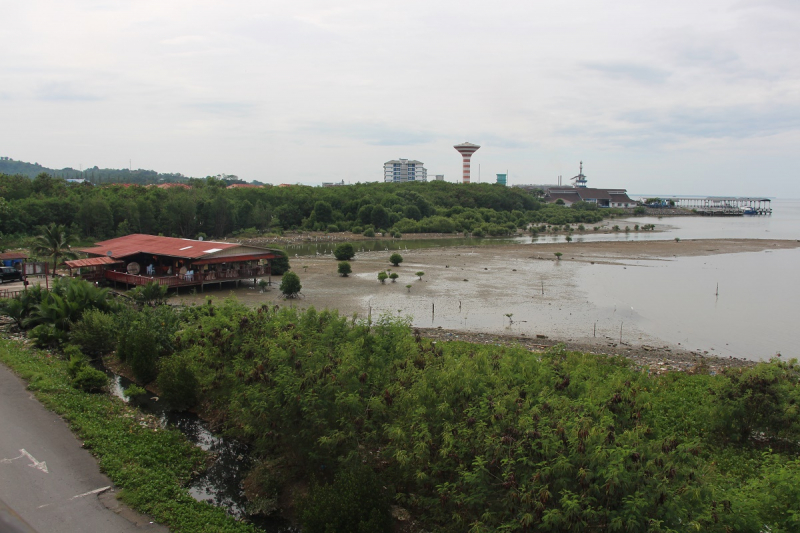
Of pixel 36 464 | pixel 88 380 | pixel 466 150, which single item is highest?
pixel 466 150

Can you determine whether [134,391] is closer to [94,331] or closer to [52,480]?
[94,331]

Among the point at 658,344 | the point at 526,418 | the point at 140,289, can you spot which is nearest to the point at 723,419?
the point at 526,418

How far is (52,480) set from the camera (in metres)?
11.9

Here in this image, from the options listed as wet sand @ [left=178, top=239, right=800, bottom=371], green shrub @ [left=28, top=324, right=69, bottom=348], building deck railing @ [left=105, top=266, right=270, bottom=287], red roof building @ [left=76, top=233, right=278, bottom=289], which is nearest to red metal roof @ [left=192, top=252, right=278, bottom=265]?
red roof building @ [left=76, top=233, right=278, bottom=289]

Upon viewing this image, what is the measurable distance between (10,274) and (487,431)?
34.3 metres

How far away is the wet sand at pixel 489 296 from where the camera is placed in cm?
2561

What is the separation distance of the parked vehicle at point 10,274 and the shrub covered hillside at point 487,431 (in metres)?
22.8

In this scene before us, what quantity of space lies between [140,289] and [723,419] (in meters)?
24.5

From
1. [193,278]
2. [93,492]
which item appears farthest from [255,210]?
[93,492]

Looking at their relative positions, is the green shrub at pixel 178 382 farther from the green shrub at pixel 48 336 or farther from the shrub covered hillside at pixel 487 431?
the green shrub at pixel 48 336

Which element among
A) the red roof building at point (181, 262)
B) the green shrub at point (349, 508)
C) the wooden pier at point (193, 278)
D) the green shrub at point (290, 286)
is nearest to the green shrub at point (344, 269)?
the red roof building at point (181, 262)

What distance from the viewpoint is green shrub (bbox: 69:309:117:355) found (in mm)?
21750

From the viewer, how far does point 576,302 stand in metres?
35.0

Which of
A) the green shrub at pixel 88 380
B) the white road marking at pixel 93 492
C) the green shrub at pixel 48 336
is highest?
the green shrub at pixel 48 336
